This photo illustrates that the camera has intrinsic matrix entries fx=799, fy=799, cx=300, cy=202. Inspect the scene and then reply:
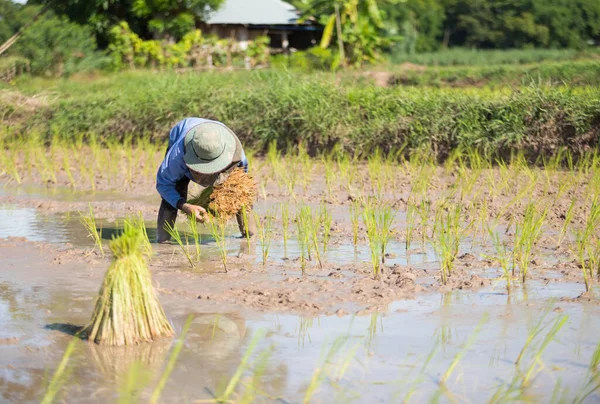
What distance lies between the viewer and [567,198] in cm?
688

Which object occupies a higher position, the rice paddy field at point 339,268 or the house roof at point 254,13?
the house roof at point 254,13

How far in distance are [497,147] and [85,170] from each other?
178 inches

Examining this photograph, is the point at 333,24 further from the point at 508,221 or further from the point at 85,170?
the point at 508,221

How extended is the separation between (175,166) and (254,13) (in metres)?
20.0

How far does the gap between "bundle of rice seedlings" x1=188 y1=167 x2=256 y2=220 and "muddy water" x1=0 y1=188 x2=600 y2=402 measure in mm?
979

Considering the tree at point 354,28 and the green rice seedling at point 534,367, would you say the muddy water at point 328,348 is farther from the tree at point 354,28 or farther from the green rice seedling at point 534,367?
the tree at point 354,28

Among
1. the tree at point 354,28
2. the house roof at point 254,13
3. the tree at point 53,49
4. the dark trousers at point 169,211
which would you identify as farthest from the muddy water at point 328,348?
the house roof at point 254,13

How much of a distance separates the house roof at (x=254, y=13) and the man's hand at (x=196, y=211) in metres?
18.3

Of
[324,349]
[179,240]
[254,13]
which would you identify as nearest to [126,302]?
[324,349]

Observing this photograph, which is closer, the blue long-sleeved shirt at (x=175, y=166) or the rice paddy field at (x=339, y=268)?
the rice paddy field at (x=339, y=268)

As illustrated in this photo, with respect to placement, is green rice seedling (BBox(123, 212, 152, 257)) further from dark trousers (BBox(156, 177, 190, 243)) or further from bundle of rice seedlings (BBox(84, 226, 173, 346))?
bundle of rice seedlings (BBox(84, 226, 173, 346))

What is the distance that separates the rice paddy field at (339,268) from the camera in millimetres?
3135

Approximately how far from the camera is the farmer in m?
4.79

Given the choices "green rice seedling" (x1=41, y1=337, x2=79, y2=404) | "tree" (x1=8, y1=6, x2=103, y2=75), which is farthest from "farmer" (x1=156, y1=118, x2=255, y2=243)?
"tree" (x1=8, y1=6, x2=103, y2=75)
